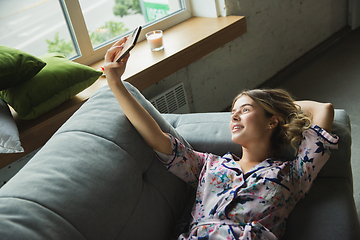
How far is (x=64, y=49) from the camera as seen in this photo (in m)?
1.99

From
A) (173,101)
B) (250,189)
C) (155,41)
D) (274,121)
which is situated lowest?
(173,101)

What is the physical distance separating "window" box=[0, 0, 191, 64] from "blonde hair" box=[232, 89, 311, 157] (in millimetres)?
1227

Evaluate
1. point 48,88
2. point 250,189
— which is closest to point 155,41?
point 48,88

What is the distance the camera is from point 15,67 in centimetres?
138

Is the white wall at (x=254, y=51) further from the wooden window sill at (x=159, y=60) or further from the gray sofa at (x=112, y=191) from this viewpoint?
the gray sofa at (x=112, y=191)

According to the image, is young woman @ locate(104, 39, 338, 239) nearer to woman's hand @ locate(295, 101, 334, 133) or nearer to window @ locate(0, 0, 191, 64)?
woman's hand @ locate(295, 101, 334, 133)

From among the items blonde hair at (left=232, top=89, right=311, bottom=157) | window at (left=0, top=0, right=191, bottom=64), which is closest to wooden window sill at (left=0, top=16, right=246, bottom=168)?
window at (left=0, top=0, right=191, bottom=64)

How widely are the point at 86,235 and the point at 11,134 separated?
27.4 inches

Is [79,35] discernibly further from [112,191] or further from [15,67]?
[112,191]

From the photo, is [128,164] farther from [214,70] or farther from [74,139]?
[214,70]

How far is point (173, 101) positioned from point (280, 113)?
1050 mm

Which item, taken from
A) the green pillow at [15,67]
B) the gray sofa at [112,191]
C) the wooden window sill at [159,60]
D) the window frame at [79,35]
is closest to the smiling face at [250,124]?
the gray sofa at [112,191]

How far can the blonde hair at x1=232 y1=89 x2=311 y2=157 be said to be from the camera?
1176 mm

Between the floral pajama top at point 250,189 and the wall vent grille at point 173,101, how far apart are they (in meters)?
0.92
